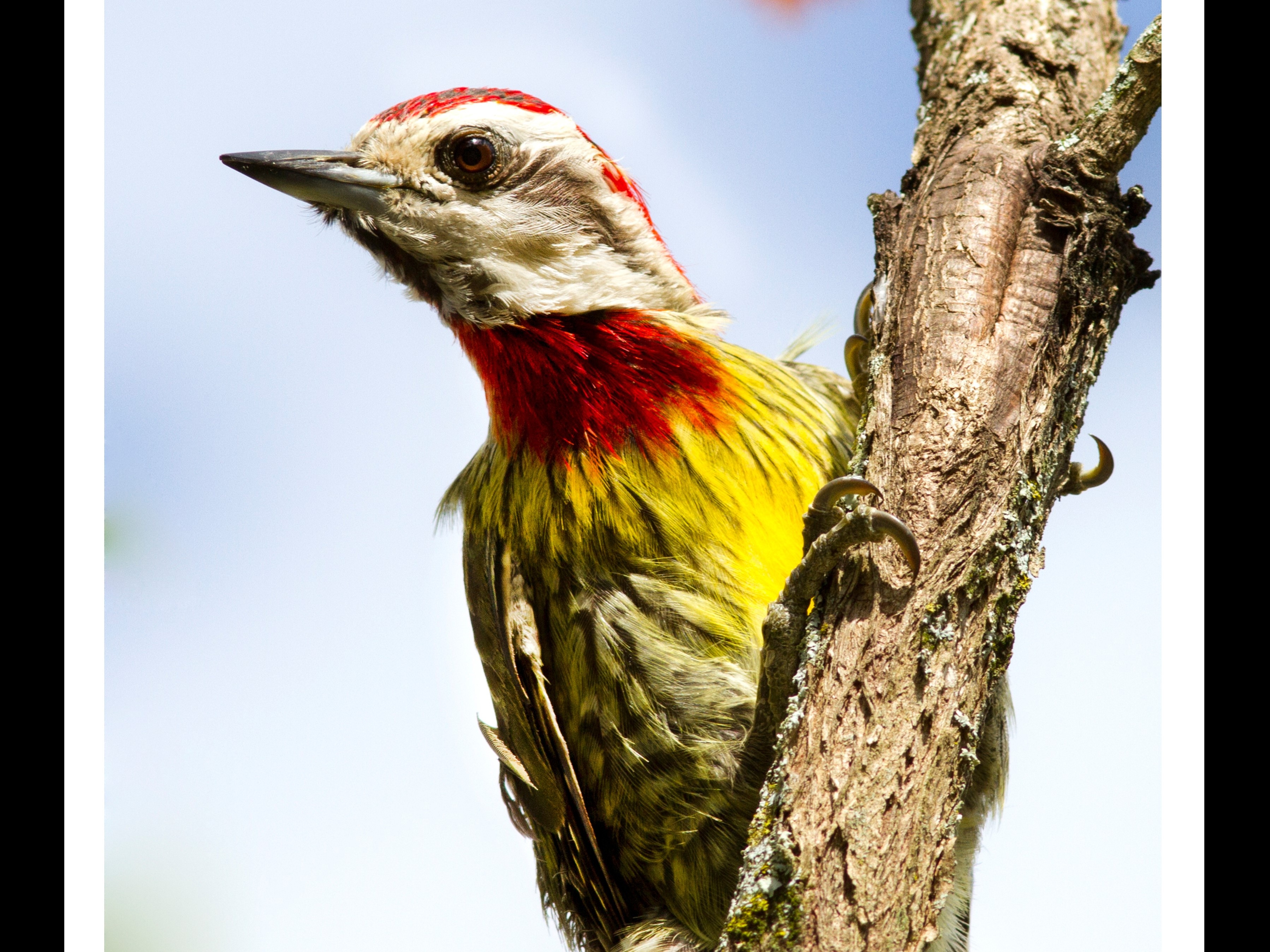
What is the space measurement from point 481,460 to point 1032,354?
5.29ft

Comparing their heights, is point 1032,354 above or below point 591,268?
below

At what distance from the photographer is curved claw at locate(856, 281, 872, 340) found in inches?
120

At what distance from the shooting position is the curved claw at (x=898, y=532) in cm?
199

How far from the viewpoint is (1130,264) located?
231 cm

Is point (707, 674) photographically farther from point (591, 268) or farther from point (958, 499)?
point (591, 268)

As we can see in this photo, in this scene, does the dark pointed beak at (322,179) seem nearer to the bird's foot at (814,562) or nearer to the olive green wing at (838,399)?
the olive green wing at (838,399)

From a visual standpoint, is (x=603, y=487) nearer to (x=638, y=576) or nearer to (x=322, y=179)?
(x=638, y=576)

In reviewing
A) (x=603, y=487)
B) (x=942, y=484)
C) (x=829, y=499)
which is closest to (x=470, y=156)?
(x=603, y=487)

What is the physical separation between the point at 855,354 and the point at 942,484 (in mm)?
1099

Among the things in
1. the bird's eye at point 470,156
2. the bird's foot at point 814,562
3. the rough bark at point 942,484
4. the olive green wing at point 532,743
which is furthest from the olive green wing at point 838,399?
the bird's eye at point 470,156

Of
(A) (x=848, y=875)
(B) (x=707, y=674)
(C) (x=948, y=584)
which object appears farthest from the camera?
(B) (x=707, y=674)

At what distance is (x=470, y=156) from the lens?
2.78 metres

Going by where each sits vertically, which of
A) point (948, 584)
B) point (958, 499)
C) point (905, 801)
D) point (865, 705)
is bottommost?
point (905, 801)
